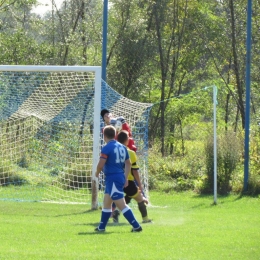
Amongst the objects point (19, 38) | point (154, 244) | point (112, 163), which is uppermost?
point (19, 38)

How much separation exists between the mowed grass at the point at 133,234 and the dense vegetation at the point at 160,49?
275 inches

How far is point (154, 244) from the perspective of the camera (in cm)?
892

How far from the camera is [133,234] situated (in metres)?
9.80

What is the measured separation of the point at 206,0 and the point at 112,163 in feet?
76.7

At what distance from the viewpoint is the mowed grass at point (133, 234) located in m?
8.20

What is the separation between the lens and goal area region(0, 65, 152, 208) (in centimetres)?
1580

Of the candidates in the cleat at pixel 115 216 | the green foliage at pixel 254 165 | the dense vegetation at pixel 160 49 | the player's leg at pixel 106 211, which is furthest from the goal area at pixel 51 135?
the player's leg at pixel 106 211

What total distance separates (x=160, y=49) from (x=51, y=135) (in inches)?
471

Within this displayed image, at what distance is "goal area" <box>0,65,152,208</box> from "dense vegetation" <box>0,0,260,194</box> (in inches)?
165

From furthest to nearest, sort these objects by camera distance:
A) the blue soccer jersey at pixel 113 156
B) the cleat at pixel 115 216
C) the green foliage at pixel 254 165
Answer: the green foliage at pixel 254 165 < the cleat at pixel 115 216 < the blue soccer jersey at pixel 113 156

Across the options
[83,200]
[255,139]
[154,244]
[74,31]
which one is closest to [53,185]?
[83,200]

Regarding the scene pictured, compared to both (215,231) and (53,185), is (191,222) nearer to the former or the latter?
(215,231)

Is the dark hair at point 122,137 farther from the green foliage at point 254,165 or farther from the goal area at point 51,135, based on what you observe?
the green foliage at point 254,165

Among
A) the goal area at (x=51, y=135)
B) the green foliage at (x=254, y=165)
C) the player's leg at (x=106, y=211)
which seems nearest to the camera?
the player's leg at (x=106, y=211)
